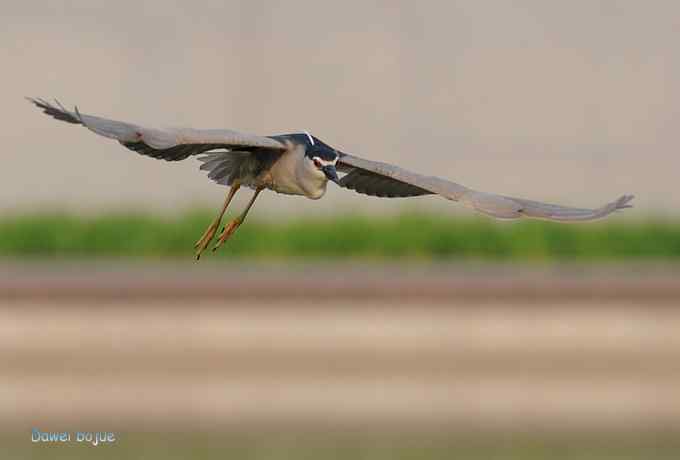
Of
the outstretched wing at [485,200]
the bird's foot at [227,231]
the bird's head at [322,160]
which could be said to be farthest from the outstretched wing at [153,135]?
the outstretched wing at [485,200]

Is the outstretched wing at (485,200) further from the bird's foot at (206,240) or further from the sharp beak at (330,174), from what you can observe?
the bird's foot at (206,240)

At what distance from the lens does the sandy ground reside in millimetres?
31203

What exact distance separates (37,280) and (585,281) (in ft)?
28.3

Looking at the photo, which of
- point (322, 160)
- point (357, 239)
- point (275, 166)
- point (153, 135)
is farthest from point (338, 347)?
point (153, 135)

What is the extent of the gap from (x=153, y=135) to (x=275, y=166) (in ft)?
3.49

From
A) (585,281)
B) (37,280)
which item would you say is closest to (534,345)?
(585,281)

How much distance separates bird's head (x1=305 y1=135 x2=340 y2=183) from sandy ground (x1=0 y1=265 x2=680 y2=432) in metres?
20.8

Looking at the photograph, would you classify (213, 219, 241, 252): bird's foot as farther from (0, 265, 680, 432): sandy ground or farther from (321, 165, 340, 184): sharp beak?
(0, 265, 680, 432): sandy ground

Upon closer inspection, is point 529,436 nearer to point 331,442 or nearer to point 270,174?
point 331,442

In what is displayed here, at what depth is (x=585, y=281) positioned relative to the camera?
31656mm

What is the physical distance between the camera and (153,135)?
948 centimetres

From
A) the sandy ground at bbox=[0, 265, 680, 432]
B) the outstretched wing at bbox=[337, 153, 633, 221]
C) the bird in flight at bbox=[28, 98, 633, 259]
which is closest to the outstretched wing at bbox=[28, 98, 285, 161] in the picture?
the bird in flight at bbox=[28, 98, 633, 259]

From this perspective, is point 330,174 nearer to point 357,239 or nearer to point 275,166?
point 275,166

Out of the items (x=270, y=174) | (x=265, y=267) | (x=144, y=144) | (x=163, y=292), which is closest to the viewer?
(x=144, y=144)
